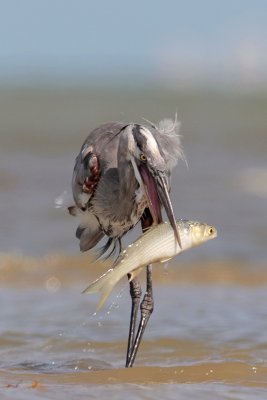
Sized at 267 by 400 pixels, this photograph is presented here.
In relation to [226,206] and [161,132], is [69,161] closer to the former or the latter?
[226,206]

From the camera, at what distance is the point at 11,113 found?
82.0 feet

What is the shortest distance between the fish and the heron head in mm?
51

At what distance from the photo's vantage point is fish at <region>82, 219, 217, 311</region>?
17.7ft

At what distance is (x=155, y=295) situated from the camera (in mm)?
8312

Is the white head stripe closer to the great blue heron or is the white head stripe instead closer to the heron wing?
the great blue heron

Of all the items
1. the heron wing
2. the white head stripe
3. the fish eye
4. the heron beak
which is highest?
the heron wing

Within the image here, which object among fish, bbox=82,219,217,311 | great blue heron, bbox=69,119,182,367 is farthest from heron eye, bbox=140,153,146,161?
fish, bbox=82,219,217,311

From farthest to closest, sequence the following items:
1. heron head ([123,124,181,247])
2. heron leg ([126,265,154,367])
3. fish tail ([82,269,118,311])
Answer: heron leg ([126,265,154,367]) < heron head ([123,124,181,247]) < fish tail ([82,269,118,311])

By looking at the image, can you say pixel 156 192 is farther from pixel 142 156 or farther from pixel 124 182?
pixel 124 182

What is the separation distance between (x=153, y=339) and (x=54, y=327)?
684 mm

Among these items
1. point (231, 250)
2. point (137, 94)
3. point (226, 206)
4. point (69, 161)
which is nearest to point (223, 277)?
Result: point (231, 250)

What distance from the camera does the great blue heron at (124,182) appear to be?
18.6ft

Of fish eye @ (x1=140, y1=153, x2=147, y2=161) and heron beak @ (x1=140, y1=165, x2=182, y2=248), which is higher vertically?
fish eye @ (x1=140, y1=153, x2=147, y2=161)

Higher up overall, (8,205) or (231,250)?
(8,205)
